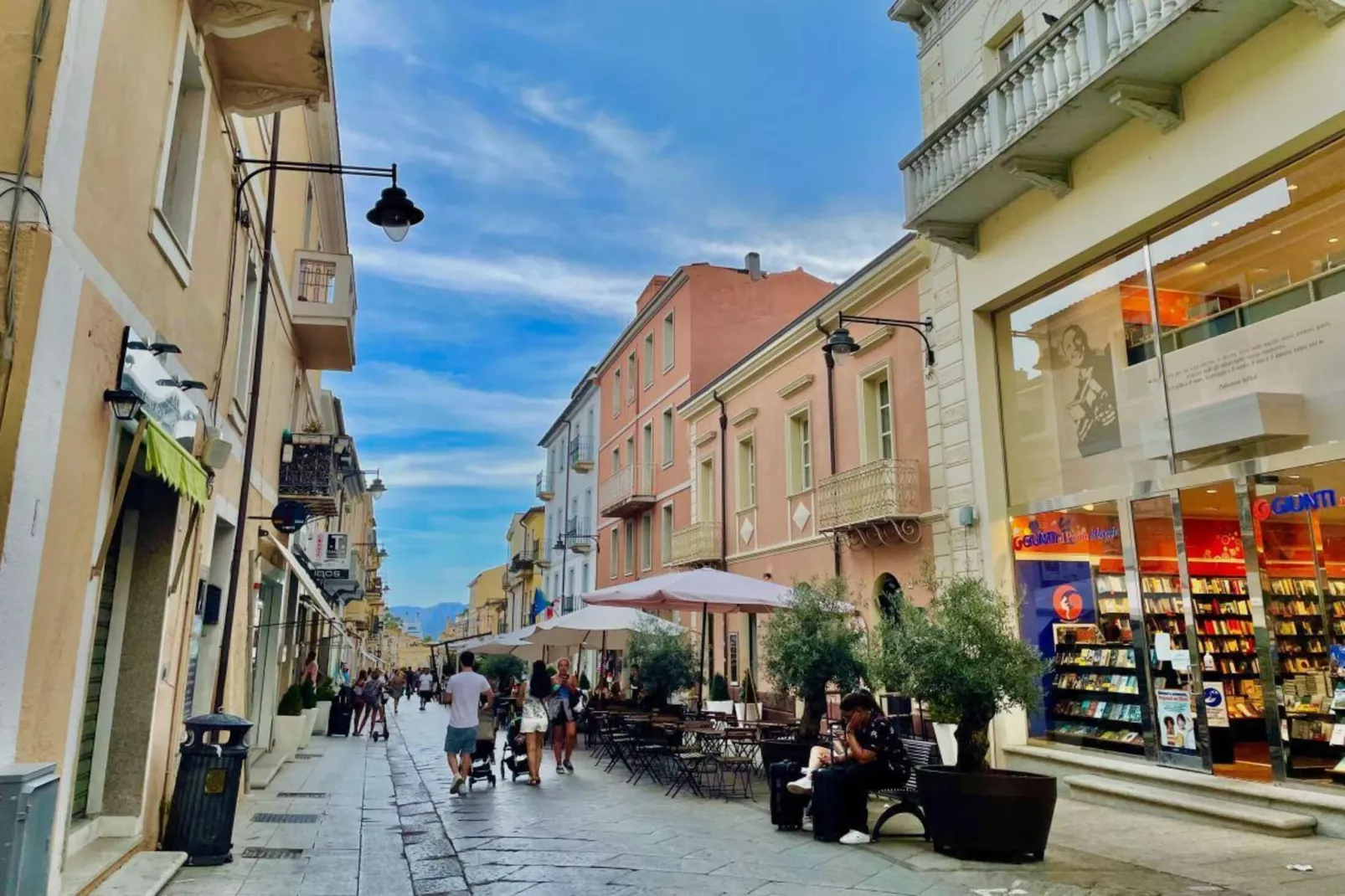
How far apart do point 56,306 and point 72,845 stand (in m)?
3.68

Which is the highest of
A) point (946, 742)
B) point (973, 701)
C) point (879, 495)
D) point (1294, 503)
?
point (879, 495)

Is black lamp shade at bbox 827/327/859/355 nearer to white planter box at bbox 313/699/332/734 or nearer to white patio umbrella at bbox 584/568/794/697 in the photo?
white patio umbrella at bbox 584/568/794/697

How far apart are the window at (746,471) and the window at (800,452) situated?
215 centimetres

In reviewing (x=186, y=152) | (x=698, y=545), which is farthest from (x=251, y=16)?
(x=698, y=545)

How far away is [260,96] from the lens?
8.16 m

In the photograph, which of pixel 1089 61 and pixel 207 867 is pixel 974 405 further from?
pixel 207 867

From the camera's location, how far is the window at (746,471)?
67.7 feet

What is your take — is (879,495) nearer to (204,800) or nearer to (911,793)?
(911,793)

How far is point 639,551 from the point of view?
2812cm

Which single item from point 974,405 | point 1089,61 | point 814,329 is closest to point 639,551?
point 814,329

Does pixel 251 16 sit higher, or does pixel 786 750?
pixel 251 16

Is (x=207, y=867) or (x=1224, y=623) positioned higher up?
(x=1224, y=623)

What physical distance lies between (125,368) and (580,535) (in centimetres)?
2876

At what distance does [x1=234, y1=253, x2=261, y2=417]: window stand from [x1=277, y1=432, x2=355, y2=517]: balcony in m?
3.42
